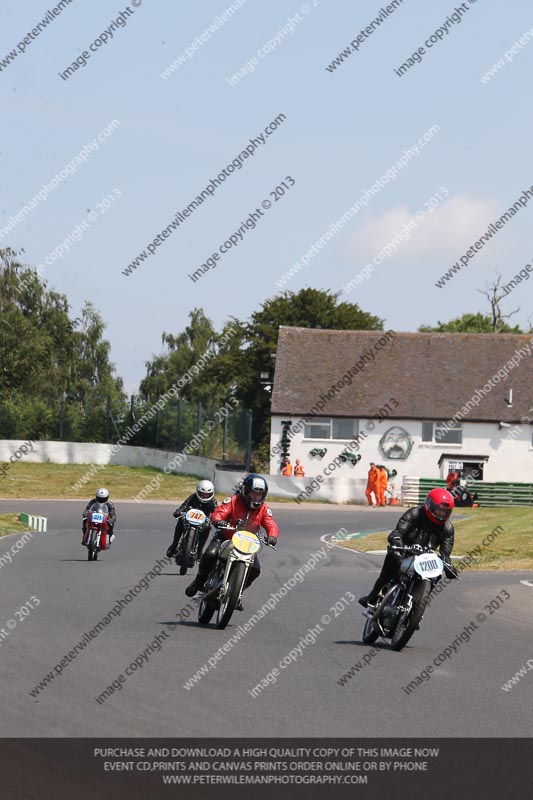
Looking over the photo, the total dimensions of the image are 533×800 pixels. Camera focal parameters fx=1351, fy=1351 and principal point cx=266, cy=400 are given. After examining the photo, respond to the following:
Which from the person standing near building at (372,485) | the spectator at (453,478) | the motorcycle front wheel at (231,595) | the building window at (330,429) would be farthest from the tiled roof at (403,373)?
the motorcycle front wheel at (231,595)

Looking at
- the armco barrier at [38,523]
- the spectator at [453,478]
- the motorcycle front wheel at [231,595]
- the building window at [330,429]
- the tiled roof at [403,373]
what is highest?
the tiled roof at [403,373]

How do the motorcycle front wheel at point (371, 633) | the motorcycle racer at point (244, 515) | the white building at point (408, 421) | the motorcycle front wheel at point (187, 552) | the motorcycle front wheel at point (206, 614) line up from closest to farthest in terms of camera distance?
the motorcycle front wheel at point (371, 633)
the motorcycle racer at point (244, 515)
the motorcycle front wheel at point (206, 614)
the motorcycle front wheel at point (187, 552)
the white building at point (408, 421)

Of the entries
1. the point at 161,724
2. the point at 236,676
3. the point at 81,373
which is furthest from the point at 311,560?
the point at 81,373

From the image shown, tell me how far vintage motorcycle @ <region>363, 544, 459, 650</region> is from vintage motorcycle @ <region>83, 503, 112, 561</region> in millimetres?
11225

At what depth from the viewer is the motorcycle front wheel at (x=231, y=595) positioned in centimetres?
1280

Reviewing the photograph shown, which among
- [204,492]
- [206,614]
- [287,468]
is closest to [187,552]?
[204,492]

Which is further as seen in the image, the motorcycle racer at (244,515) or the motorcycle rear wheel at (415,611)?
the motorcycle racer at (244,515)

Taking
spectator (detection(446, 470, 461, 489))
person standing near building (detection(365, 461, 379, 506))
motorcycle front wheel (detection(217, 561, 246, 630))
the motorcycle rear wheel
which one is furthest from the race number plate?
spectator (detection(446, 470, 461, 489))

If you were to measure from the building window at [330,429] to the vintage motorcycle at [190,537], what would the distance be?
38.3 m

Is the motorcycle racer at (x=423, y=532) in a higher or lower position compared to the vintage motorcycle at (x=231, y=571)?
higher

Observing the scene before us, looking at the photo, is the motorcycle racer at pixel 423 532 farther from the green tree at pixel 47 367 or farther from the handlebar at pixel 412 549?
the green tree at pixel 47 367

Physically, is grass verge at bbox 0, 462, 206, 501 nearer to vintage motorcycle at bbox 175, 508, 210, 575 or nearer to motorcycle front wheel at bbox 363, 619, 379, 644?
vintage motorcycle at bbox 175, 508, 210, 575

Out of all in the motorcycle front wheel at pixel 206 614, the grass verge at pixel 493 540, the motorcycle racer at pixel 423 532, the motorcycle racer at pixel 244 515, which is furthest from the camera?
the grass verge at pixel 493 540
